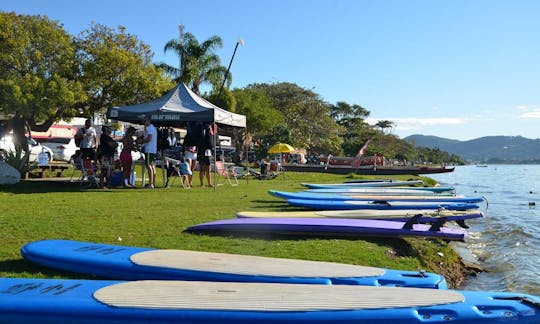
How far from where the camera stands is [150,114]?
1135cm

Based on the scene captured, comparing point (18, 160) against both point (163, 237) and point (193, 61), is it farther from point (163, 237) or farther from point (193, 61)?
point (193, 61)

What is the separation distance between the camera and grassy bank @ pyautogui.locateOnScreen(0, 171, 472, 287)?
5.01m

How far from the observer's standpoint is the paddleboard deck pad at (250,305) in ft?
8.90

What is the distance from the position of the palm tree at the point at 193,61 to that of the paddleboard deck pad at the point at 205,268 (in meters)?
27.4

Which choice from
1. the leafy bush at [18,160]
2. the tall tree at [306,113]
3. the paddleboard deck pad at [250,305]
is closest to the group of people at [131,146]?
the leafy bush at [18,160]

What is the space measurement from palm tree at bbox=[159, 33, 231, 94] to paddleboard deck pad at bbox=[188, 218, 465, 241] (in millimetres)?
25732

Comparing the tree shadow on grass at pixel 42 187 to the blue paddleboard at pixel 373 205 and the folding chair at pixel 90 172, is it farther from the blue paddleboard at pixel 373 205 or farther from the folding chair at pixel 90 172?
the blue paddleboard at pixel 373 205

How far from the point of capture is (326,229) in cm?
614

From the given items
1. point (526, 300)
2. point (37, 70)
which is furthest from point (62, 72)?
point (526, 300)

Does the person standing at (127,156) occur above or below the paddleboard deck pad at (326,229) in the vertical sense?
above

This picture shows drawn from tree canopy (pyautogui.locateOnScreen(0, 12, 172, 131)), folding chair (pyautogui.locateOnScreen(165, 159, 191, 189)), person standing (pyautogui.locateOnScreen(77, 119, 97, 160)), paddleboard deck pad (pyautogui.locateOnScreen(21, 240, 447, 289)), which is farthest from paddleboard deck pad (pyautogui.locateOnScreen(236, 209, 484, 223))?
tree canopy (pyautogui.locateOnScreen(0, 12, 172, 131))

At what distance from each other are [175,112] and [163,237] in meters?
6.15

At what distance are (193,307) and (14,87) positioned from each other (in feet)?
70.1

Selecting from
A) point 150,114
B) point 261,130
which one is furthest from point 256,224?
point 261,130
